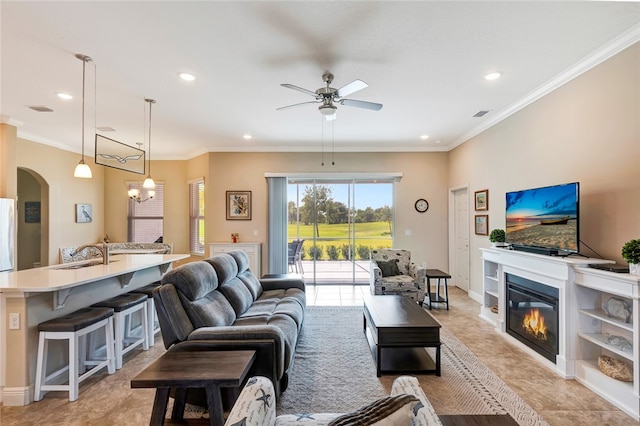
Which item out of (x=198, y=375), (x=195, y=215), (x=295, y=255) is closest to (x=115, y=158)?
(x=198, y=375)

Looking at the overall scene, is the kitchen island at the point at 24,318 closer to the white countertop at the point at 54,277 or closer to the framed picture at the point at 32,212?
the white countertop at the point at 54,277

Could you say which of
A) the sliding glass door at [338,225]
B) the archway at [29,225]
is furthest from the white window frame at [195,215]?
the archway at [29,225]

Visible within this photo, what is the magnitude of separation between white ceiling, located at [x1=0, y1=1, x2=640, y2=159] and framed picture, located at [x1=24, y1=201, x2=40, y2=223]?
8.76 ft

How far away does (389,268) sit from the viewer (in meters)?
5.16

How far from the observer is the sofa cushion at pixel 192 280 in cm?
243

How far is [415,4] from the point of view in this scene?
7.02 ft

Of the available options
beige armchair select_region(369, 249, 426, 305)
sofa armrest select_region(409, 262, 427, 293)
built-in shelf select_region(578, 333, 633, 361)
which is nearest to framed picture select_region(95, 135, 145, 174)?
beige armchair select_region(369, 249, 426, 305)

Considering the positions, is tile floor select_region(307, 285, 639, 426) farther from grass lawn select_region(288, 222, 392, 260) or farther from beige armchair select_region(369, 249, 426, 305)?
grass lawn select_region(288, 222, 392, 260)

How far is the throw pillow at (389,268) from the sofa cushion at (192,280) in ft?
10.2

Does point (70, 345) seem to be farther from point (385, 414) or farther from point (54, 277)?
point (385, 414)

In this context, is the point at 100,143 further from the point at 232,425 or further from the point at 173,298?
the point at 232,425

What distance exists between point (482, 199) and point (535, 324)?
232cm

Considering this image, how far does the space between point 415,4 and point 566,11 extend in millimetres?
1109

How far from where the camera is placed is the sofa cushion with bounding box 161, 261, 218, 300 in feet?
7.97
